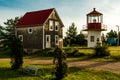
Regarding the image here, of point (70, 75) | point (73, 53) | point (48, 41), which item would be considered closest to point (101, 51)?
point (73, 53)

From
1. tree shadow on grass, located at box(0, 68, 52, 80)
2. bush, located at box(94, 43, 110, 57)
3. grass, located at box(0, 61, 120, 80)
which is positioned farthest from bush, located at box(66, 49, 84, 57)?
tree shadow on grass, located at box(0, 68, 52, 80)

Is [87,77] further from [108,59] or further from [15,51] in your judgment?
[108,59]

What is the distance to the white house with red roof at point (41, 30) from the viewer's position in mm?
43500

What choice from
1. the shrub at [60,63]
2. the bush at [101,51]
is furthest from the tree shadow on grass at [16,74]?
the bush at [101,51]

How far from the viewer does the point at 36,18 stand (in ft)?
150

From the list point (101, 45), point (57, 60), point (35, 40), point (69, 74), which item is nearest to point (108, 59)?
point (101, 45)

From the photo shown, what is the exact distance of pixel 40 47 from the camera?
43375 millimetres

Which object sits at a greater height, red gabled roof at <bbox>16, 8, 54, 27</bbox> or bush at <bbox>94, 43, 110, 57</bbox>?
red gabled roof at <bbox>16, 8, 54, 27</bbox>

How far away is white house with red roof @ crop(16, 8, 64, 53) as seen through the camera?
1713 inches

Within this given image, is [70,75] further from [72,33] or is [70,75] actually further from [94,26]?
[72,33]

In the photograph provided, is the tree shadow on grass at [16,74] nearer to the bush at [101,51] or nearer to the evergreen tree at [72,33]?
the bush at [101,51]

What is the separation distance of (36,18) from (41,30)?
3.47 metres

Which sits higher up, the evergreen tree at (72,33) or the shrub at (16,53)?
the evergreen tree at (72,33)

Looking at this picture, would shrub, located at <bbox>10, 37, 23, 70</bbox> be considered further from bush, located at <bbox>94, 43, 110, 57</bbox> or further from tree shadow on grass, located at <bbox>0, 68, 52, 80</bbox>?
bush, located at <bbox>94, 43, 110, 57</bbox>
